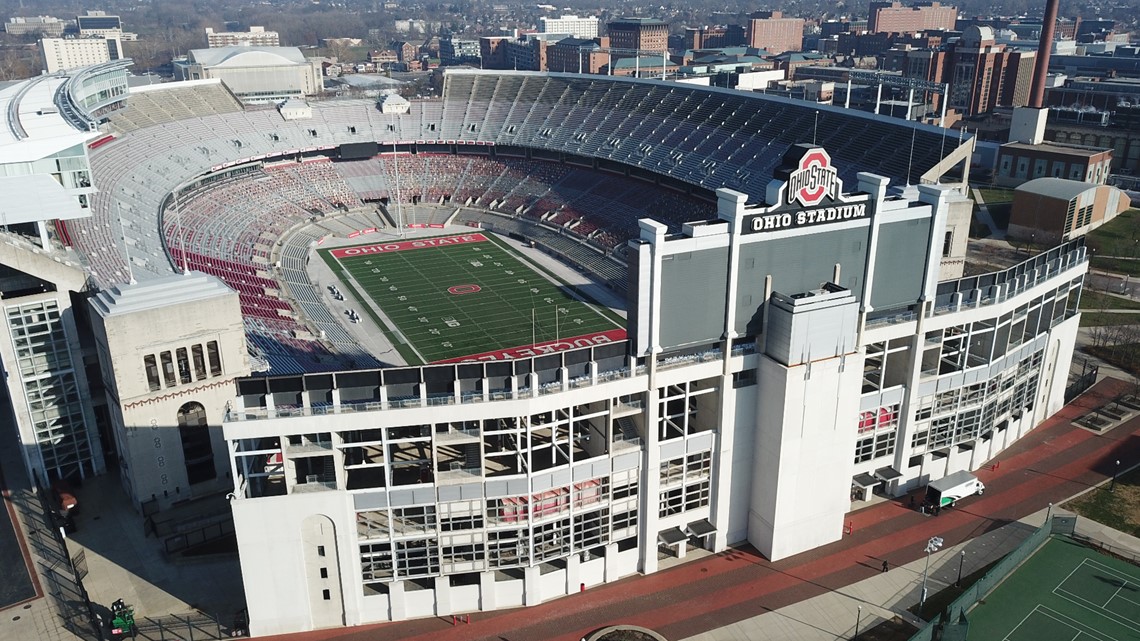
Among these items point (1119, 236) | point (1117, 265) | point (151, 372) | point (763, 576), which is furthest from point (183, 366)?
point (1119, 236)

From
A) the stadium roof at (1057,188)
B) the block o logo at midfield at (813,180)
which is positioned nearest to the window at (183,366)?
the block o logo at midfield at (813,180)

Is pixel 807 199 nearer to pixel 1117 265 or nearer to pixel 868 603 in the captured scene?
pixel 868 603

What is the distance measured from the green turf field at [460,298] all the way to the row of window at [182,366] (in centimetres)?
2228

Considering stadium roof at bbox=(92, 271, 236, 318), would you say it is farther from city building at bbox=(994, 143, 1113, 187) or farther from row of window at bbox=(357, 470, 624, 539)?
city building at bbox=(994, 143, 1113, 187)

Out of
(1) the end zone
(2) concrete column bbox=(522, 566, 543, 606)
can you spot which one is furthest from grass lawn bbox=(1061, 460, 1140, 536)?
(1) the end zone

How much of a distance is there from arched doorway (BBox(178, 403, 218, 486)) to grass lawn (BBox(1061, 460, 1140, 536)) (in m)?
45.3

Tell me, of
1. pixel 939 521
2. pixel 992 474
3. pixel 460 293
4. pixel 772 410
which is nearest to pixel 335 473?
pixel 772 410

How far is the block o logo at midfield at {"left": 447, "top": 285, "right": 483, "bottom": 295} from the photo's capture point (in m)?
81.9

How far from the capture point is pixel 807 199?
3747 centimetres

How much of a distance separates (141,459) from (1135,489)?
A: 173ft

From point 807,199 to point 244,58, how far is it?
150 metres

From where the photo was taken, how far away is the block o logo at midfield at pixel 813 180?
36375 mm

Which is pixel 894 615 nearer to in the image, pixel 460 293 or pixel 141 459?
pixel 141 459

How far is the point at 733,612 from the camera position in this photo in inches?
1422
